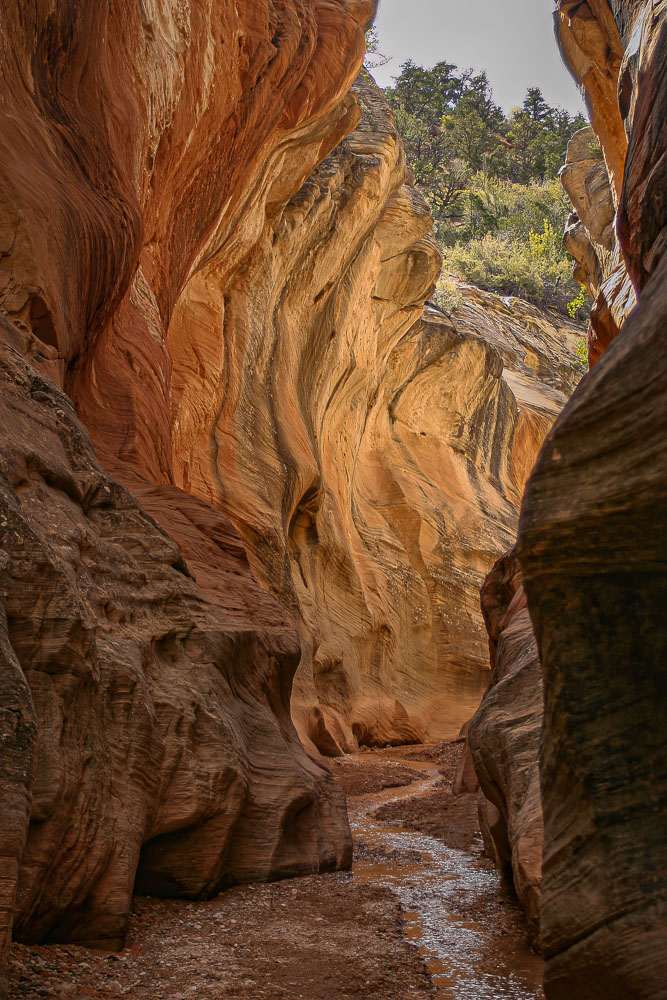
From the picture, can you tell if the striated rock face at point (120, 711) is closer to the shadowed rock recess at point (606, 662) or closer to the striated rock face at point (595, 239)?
the shadowed rock recess at point (606, 662)

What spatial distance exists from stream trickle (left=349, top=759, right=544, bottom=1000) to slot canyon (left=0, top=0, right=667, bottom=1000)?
1.5 inches

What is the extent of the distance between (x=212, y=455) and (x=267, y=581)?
2303 mm

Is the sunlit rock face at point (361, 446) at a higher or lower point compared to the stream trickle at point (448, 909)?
higher

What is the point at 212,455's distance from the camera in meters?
14.0

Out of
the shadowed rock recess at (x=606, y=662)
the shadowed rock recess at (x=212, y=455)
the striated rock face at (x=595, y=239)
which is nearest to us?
the shadowed rock recess at (x=606, y=662)

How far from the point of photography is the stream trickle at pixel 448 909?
13.2 feet

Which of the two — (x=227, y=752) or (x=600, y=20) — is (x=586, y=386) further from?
(x=600, y=20)

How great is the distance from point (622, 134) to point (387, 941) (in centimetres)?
997

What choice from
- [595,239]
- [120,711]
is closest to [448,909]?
[120,711]

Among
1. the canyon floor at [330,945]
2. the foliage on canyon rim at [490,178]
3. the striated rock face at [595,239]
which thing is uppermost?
the foliage on canyon rim at [490,178]

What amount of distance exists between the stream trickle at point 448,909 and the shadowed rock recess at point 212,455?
0.72 meters

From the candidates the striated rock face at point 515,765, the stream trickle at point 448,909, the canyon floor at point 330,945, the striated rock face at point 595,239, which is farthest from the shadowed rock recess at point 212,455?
the striated rock face at point 595,239

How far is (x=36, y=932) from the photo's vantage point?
3996 mm

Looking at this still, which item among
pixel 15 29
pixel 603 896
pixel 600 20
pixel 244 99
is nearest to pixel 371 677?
pixel 244 99
